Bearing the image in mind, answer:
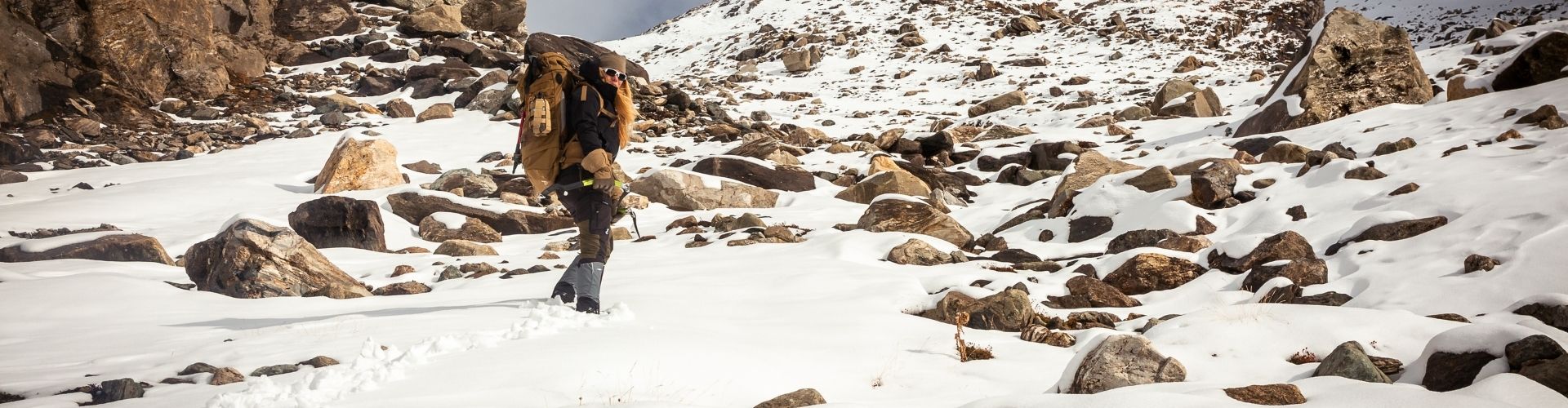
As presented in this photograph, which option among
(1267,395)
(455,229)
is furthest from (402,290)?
(1267,395)

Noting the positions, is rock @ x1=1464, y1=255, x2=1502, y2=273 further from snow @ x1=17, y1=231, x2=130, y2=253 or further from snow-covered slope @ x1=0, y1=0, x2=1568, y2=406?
snow @ x1=17, y1=231, x2=130, y2=253

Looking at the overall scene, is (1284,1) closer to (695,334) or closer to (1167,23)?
(1167,23)

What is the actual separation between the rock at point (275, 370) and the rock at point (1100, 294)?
512 cm

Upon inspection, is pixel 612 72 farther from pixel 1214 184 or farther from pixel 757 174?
pixel 757 174

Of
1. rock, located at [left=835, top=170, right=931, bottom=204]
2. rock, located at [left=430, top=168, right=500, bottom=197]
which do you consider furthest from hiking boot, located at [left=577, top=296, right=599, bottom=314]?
rock, located at [left=430, top=168, right=500, bottom=197]

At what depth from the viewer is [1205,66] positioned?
94.5 ft

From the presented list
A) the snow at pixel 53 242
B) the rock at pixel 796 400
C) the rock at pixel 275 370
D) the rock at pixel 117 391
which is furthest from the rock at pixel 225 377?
the snow at pixel 53 242

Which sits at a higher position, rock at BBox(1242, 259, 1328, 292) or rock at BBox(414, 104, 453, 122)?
rock at BBox(414, 104, 453, 122)

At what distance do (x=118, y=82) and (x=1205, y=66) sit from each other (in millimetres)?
33796

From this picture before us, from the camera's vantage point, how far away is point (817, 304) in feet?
18.0

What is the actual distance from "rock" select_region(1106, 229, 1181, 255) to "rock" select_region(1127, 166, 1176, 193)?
5.11ft

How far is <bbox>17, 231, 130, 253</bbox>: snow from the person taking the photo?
6.96 m

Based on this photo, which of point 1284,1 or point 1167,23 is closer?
point 1167,23

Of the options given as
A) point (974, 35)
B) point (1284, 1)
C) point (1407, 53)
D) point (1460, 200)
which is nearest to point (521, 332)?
point (1460, 200)
